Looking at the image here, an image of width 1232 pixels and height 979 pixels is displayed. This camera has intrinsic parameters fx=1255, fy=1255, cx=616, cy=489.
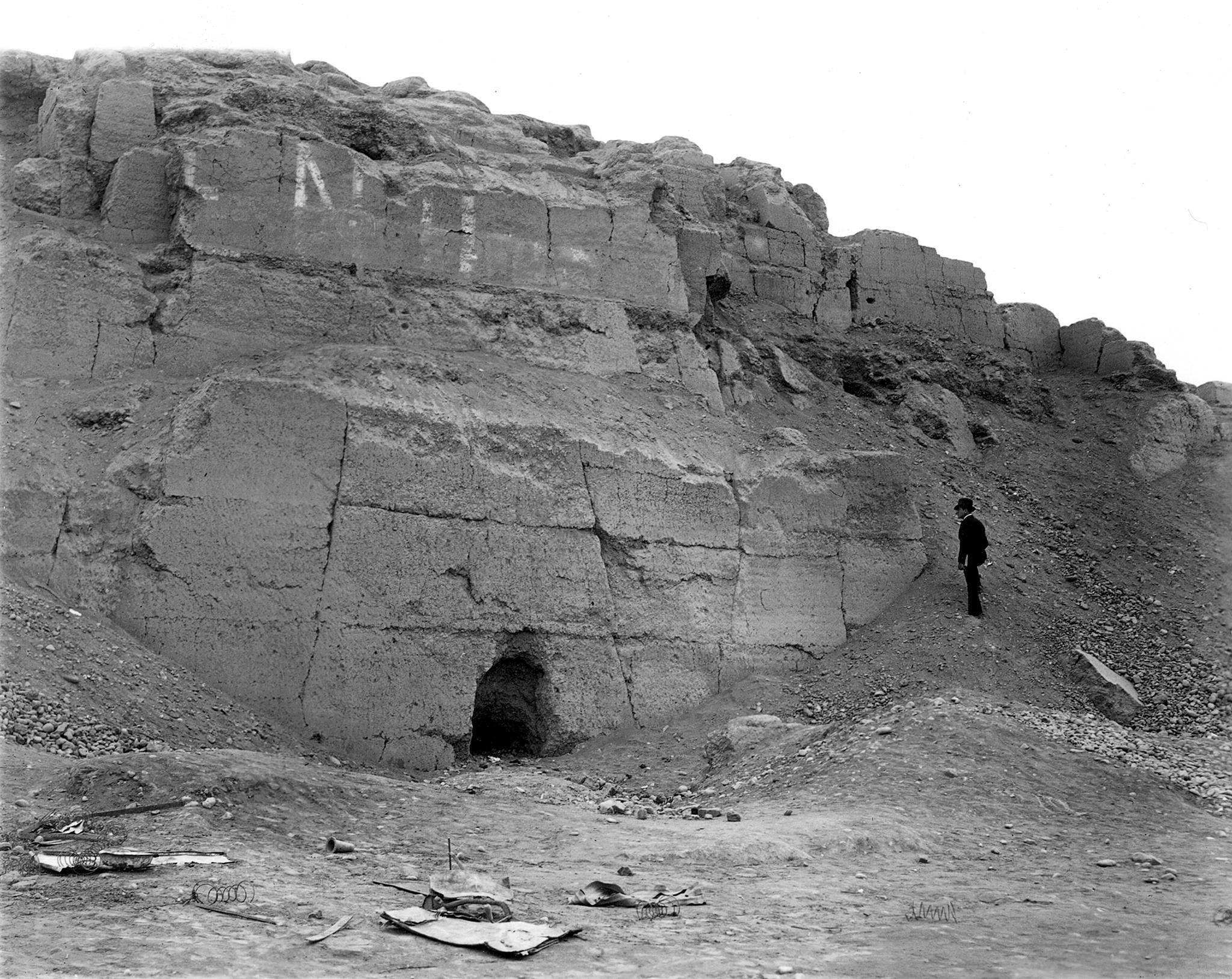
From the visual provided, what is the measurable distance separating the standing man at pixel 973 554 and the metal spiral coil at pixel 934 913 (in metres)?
6.54

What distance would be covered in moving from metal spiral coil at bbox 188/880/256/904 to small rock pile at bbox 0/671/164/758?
2870 millimetres

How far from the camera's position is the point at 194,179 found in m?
11.8

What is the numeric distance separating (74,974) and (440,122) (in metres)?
11.1

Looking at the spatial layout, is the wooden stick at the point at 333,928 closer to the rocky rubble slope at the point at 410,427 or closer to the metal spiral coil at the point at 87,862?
the metal spiral coil at the point at 87,862

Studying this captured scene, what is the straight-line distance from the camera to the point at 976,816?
332 inches

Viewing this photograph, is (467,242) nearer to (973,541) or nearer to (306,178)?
(306,178)

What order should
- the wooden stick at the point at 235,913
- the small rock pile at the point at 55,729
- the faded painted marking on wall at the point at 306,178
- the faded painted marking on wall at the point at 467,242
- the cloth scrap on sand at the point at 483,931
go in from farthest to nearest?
the faded painted marking on wall at the point at 467,242, the faded painted marking on wall at the point at 306,178, the small rock pile at the point at 55,729, the wooden stick at the point at 235,913, the cloth scrap on sand at the point at 483,931

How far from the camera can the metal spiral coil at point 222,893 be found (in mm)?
5500

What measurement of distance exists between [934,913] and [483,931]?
2193 mm

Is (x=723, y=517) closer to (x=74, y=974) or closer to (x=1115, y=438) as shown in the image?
(x=1115, y=438)

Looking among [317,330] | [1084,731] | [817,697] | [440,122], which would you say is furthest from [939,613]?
[440,122]

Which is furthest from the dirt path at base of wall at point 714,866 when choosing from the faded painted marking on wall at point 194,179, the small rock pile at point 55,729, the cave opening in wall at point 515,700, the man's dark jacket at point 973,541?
the faded painted marking on wall at point 194,179

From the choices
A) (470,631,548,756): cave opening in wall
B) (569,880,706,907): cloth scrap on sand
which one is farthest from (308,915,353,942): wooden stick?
(470,631,548,756): cave opening in wall

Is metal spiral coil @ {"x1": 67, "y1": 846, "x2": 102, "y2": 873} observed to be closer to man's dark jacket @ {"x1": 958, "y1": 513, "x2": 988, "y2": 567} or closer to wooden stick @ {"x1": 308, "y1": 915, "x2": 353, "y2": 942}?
wooden stick @ {"x1": 308, "y1": 915, "x2": 353, "y2": 942}
